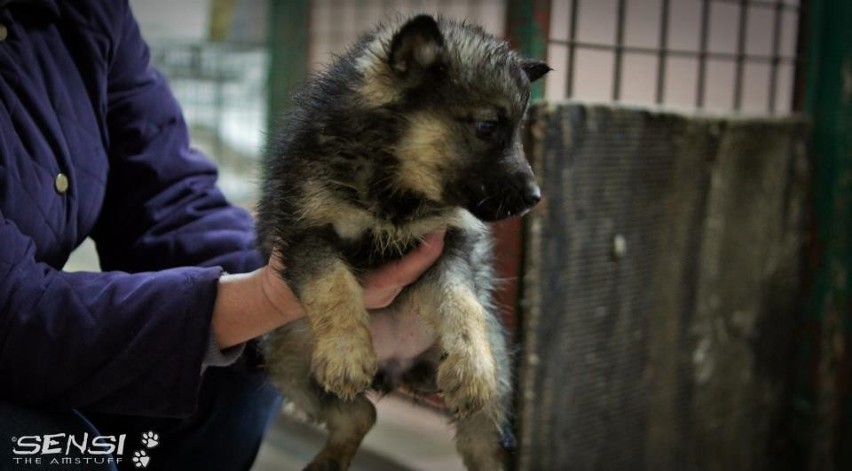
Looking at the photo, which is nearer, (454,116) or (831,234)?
(454,116)

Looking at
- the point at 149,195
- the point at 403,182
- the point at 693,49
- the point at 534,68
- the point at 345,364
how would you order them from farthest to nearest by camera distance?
the point at 693,49, the point at 149,195, the point at 534,68, the point at 403,182, the point at 345,364

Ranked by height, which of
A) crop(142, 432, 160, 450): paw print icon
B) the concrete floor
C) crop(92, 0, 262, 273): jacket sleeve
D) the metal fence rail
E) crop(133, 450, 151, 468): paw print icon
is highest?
the metal fence rail

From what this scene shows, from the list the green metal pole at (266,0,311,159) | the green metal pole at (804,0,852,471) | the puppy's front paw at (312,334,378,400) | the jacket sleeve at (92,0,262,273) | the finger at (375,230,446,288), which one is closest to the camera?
the puppy's front paw at (312,334,378,400)

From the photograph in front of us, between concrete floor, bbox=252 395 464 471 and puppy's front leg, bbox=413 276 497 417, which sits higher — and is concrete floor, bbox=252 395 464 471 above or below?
below

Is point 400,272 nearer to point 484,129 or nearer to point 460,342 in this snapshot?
point 460,342

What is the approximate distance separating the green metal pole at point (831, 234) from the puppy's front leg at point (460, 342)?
2258 mm

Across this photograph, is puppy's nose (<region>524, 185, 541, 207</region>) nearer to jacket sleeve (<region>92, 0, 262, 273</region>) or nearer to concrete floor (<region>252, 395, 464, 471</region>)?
jacket sleeve (<region>92, 0, 262, 273</region>)

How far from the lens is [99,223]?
7.03 ft

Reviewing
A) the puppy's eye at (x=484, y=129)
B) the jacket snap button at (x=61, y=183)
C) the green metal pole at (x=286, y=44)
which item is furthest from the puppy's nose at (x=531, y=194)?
the green metal pole at (x=286, y=44)

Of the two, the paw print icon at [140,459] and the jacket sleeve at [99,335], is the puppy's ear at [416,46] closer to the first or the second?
the jacket sleeve at [99,335]

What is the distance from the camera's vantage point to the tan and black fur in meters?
1.69

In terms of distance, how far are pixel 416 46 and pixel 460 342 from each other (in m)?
0.53

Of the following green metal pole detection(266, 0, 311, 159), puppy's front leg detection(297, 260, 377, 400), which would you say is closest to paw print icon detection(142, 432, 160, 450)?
puppy's front leg detection(297, 260, 377, 400)

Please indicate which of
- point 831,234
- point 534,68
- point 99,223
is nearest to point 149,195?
point 99,223
